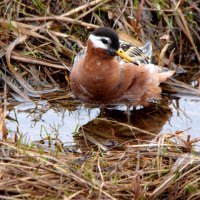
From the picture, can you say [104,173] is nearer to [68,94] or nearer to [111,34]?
[111,34]

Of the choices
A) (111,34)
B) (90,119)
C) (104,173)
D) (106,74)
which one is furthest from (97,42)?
(104,173)

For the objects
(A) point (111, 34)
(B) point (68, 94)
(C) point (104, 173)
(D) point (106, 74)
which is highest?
(A) point (111, 34)

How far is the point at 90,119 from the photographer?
301 inches

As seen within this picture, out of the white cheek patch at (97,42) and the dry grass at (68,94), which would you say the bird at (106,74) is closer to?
the white cheek patch at (97,42)

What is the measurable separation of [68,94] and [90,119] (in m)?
0.61

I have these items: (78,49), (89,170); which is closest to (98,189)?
(89,170)

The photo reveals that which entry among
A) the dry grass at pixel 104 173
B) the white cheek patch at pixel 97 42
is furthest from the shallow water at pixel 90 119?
the dry grass at pixel 104 173

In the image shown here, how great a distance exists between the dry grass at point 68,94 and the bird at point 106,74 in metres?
0.60

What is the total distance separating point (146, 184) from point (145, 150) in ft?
1.91

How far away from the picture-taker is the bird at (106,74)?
7.36 meters

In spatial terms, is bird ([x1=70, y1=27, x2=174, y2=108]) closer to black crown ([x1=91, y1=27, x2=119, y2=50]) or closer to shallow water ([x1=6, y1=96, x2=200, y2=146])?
black crown ([x1=91, y1=27, x2=119, y2=50])

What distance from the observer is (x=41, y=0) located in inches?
344

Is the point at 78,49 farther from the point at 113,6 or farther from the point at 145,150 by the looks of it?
the point at 145,150

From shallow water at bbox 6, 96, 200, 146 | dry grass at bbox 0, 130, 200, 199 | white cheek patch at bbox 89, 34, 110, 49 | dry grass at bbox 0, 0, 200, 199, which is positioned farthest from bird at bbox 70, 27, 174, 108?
dry grass at bbox 0, 130, 200, 199
